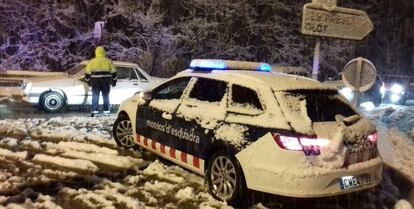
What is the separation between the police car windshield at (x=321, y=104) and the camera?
547cm

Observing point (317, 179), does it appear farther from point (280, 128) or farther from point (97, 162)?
point (97, 162)

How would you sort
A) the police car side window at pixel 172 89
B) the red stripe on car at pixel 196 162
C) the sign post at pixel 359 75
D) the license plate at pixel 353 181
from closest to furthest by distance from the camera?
the license plate at pixel 353 181 < the red stripe on car at pixel 196 162 < the police car side window at pixel 172 89 < the sign post at pixel 359 75

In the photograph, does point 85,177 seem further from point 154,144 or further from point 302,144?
point 302,144

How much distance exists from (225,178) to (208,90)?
4.18ft

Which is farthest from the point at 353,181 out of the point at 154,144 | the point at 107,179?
the point at 107,179

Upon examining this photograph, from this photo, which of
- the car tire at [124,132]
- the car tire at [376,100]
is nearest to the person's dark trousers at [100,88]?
the car tire at [124,132]

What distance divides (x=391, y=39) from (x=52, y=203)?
3829 centimetres

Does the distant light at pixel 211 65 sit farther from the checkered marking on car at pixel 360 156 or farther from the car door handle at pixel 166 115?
the checkered marking on car at pixel 360 156

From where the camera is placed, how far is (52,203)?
547 centimetres

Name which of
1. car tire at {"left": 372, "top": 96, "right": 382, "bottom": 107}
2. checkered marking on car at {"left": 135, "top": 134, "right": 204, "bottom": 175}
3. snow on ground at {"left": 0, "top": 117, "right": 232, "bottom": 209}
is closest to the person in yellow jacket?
snow on ground at {"left": 0, "top": 117, "right": 232, "bottom": 209}

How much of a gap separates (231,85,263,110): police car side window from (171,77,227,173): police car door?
15 centimetres

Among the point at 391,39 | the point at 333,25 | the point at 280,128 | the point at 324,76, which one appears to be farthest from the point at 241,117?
the point at 391,39

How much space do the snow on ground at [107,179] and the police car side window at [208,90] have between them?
112cm

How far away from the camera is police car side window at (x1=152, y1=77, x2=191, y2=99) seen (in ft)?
23.3
